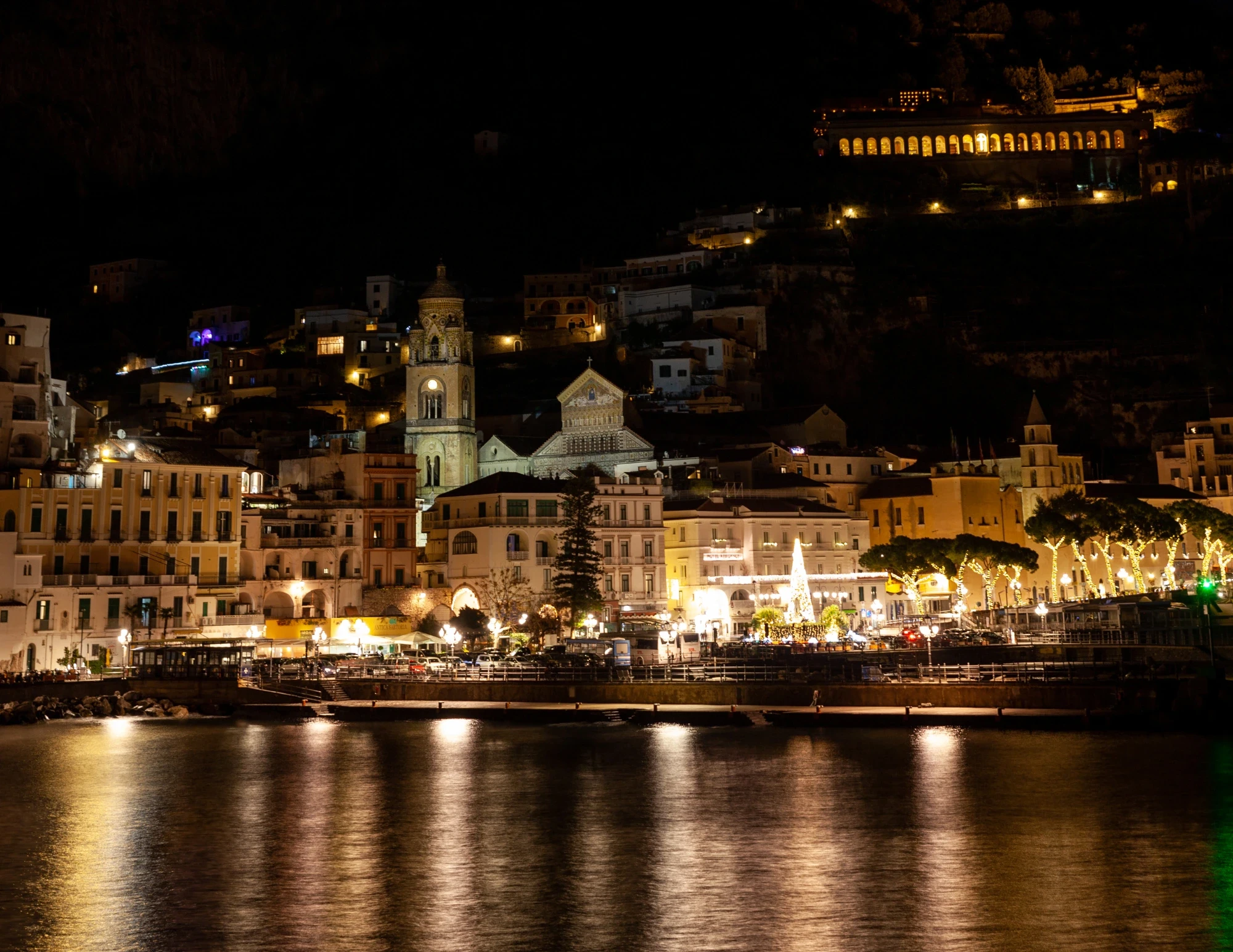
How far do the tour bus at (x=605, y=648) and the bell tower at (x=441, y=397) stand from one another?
22.5m

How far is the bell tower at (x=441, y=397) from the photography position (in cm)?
9356

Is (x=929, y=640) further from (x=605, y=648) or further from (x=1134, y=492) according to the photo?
(x=1134, y=492)

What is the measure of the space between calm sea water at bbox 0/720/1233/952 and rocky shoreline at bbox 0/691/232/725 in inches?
372

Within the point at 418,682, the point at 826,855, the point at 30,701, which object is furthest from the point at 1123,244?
the point at 826,855

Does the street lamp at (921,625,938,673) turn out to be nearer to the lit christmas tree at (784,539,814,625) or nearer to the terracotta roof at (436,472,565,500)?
the lit christmas tree at (784,539,814,625)

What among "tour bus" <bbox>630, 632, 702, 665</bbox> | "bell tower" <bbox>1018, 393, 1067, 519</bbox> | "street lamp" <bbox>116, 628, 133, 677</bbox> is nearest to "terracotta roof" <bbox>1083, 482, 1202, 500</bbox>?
"bell tower" <bbox>1018, 393, 1067, 519</bbox>

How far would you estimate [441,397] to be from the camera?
9519 centimetres

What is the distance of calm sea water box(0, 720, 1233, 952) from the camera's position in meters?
24.9

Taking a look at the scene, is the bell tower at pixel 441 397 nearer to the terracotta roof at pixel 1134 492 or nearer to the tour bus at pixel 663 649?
the tour bus at pixel 663 649

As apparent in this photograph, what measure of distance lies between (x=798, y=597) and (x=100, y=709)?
3079 centimetres

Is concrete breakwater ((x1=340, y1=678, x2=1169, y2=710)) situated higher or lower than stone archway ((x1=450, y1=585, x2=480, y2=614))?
lower

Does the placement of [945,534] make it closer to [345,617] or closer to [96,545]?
[345,617]

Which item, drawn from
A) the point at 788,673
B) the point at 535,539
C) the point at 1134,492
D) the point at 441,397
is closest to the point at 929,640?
the point at 788,673

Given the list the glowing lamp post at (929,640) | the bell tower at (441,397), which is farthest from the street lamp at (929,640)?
the bell tower at (441,397)
